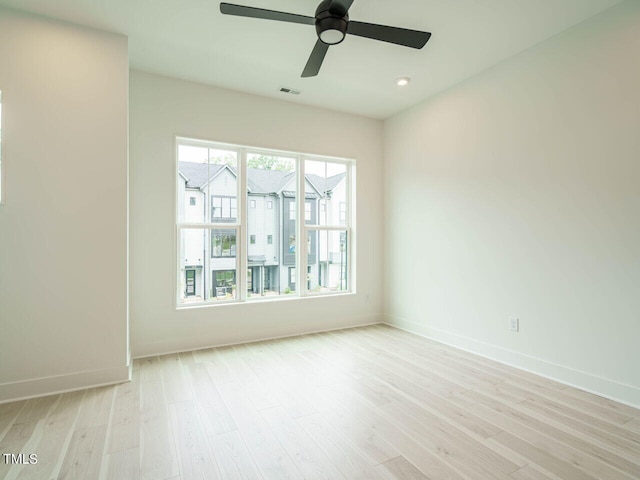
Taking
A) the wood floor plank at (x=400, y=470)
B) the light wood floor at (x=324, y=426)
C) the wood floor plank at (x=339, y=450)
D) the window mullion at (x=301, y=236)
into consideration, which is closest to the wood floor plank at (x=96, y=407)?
the light wood floor at (x=324, y=426)

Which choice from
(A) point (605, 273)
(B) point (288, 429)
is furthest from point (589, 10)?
(B) point (288, 429)

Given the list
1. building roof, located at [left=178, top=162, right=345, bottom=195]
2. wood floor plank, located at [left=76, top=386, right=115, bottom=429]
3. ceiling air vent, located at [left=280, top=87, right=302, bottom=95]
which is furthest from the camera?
ceiling air vent, located at [left=280, top=87, right=302, bottom=95]

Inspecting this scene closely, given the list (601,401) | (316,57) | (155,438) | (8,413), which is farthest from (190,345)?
(601,401)

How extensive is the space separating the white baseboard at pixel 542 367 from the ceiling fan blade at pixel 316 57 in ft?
10.3

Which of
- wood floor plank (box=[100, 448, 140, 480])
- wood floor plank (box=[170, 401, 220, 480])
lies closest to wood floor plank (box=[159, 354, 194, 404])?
wood floor plank (box=[170, 401, 220, 480])

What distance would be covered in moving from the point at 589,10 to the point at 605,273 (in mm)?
2041

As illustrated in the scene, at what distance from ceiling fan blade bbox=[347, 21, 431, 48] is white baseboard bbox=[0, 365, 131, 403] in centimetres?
323

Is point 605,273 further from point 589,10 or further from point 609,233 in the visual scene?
point 589,10

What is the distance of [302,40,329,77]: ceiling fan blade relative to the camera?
248 centimetres

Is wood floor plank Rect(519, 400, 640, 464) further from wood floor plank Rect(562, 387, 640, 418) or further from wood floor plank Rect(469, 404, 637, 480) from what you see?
wood floor plank Rect(562, 387, 640, 418)

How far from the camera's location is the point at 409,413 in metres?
2.32

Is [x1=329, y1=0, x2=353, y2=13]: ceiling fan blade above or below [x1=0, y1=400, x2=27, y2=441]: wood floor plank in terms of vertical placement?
above

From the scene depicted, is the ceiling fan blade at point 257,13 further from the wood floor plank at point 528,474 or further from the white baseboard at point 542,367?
the white baseboard at point 542,367

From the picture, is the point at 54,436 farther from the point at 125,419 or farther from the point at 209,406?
the point at 209,406
